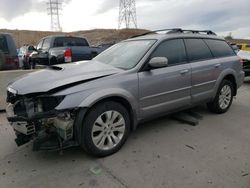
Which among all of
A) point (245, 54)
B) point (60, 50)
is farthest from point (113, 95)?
point (245, 54)

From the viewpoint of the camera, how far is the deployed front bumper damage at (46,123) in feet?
9.49

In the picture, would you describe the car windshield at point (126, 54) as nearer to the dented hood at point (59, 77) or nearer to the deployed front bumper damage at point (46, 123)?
the dented hood at point (59, 77)

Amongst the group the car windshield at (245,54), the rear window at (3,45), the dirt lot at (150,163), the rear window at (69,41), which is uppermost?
the rear window at (69,41)

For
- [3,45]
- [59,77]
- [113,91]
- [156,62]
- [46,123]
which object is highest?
[3,45]

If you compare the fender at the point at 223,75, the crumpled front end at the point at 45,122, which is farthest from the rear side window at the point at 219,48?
the crumpled front end at the point at 45,122

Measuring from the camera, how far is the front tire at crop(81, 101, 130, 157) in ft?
10.0

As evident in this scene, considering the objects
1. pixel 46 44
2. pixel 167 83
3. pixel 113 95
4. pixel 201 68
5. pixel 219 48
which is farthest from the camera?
pixel 46 44

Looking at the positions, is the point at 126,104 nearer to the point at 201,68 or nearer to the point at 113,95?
the point at 113,95

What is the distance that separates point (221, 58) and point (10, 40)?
238 inches

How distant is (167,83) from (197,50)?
3.88ft

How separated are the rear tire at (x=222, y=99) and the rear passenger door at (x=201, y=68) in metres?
0.30

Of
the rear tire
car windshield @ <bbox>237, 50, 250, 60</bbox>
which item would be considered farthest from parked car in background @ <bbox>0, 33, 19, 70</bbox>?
car windshield @ <bbox>237, 50, 250, 60</bbox>

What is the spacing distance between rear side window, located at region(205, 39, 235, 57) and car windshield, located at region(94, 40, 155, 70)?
1633mm

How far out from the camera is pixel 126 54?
3982 mm
